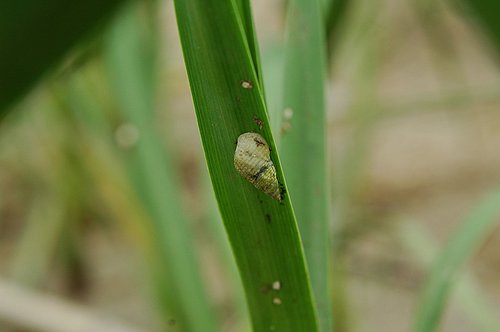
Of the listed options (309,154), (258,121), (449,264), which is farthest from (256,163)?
(449,264)

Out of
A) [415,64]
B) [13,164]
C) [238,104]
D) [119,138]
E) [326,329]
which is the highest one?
[415,64]

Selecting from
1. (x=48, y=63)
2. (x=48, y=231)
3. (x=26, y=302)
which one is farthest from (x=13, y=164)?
(x=48, y=63)

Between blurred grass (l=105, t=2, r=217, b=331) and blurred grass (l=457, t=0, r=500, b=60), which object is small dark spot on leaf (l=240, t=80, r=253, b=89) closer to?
blurred grass (l=457, t=0, r=500, b=60)

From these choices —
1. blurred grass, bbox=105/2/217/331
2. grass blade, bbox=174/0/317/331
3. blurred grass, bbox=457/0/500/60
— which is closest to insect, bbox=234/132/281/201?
grass blade, bbox=174/0/317/331

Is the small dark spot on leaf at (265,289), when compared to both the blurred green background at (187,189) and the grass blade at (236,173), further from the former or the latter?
the blurred green background at (187,189)

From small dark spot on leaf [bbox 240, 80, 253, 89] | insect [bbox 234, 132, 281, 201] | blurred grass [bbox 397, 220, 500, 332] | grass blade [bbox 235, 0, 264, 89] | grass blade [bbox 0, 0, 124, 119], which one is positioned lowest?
blurred grass [bbox 397, 220, 500, 332]

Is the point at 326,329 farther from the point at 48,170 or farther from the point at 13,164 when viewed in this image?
the point at 13,164
